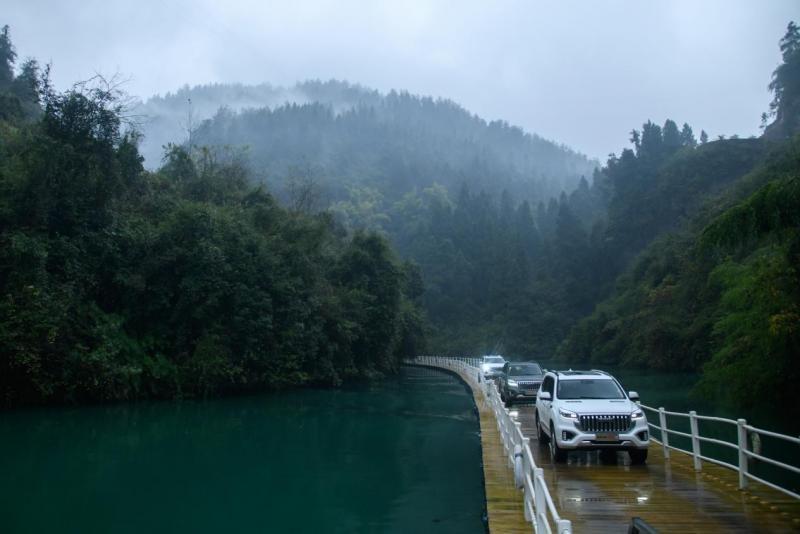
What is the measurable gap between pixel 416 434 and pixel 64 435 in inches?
471

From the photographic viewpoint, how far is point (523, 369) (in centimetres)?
3031

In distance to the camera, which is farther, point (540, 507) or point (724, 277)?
point (724, 277)

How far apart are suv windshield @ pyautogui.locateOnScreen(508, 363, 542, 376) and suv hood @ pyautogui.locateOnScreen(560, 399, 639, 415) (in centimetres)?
1539

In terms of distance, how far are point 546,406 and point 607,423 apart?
6.93 ft

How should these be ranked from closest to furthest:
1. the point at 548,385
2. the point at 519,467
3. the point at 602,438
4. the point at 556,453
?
the point at 519,467 → the point at 602,438 → the point at 556,453 → the point at 548,385

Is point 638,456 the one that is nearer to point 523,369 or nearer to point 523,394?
point 523,394

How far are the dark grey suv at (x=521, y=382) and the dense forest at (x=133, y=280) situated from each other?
1578 cm

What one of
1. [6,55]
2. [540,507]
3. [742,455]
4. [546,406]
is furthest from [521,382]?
[6,55]

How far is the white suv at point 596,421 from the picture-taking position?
45.0ft

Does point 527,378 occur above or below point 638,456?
above

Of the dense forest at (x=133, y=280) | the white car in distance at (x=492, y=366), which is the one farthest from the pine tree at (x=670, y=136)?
the dense forest at (x=133, y=280)

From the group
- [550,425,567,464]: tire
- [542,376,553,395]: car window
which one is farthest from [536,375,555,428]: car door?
[550,425,567,464]: tire

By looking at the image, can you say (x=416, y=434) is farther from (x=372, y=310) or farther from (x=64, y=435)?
(x=372, y=310)

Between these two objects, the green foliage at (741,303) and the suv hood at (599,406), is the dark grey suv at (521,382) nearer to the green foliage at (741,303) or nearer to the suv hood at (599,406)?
the green foliage at (741,303)
